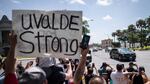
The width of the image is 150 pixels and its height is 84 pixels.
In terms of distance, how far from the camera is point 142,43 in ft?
400

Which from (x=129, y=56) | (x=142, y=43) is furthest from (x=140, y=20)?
(x=129, y=56)

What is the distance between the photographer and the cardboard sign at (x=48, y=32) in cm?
480

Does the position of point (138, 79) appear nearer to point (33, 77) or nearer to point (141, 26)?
point (33, 77)

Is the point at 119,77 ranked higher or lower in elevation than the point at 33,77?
lower

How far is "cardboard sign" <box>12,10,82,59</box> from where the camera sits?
4797 mm

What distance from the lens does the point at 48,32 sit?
4.87 m

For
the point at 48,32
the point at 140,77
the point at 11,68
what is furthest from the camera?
the point at 140,77

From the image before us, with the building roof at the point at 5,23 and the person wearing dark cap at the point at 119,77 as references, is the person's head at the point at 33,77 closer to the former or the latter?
the person wearing dark cap at the point at 119,77

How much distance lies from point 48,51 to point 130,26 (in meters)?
140

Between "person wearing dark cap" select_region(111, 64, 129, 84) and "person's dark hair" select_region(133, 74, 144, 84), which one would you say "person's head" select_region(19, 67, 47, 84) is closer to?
"person's dark hair" select_region(133, 74, 144, 84)

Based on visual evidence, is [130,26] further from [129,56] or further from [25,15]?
[25,15]

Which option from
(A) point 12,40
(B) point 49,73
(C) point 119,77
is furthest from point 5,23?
(A) point 12,40

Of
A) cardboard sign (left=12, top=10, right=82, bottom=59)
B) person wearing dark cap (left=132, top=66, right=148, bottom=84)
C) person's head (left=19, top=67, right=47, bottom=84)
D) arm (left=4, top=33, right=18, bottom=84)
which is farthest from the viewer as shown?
person wearing dark cap (left=132, top=66, right=148, bottom=84)

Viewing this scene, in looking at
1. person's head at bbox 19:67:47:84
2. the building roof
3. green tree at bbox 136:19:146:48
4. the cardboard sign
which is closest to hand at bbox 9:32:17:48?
person's head at bbox 19:67:47:84
